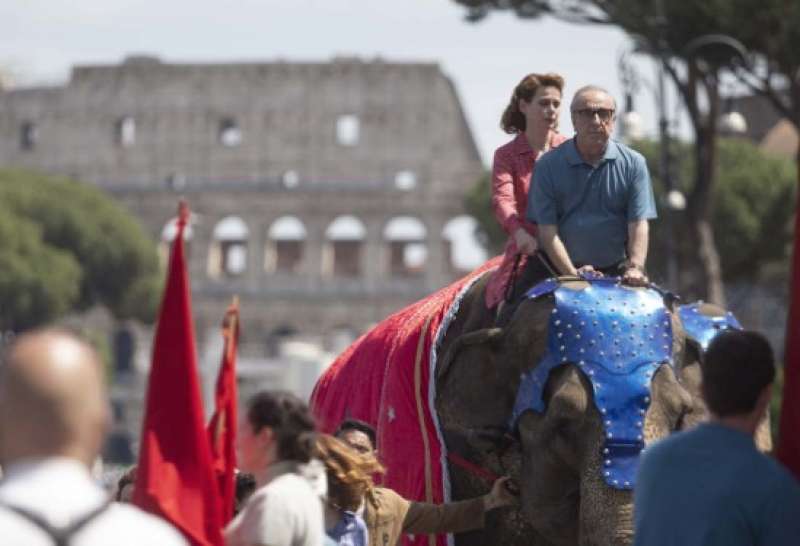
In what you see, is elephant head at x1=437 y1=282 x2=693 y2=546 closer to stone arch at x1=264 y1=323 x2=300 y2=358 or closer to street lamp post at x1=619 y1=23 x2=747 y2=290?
street lamp post at x1=619 y1=23 x2=747 y2=290

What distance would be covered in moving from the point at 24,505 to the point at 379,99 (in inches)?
3934

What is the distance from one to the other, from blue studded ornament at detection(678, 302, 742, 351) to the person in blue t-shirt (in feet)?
9.87

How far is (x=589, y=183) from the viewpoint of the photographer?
8.76 meters

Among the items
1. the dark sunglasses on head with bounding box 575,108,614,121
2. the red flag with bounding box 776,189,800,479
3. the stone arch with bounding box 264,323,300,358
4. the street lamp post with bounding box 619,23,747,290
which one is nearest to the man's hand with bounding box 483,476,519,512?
the dark sunglasses on head with bounding box 575,108,614,121

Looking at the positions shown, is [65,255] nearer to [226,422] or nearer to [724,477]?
[226,422]

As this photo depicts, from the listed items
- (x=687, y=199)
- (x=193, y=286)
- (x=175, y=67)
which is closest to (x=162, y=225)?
(x=193, y=286)

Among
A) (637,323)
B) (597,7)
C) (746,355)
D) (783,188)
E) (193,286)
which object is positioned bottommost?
(193,286)

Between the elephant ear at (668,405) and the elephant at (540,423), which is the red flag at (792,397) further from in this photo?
the elephant ear at (668,405)

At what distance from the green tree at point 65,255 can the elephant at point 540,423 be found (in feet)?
240

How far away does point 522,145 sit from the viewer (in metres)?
9.26

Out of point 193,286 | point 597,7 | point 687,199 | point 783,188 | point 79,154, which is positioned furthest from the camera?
point 79,154

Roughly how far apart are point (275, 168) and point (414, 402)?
94.9 m

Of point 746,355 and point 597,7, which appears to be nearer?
point 746,355

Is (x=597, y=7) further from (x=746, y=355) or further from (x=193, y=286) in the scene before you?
(x=193, y=286)
